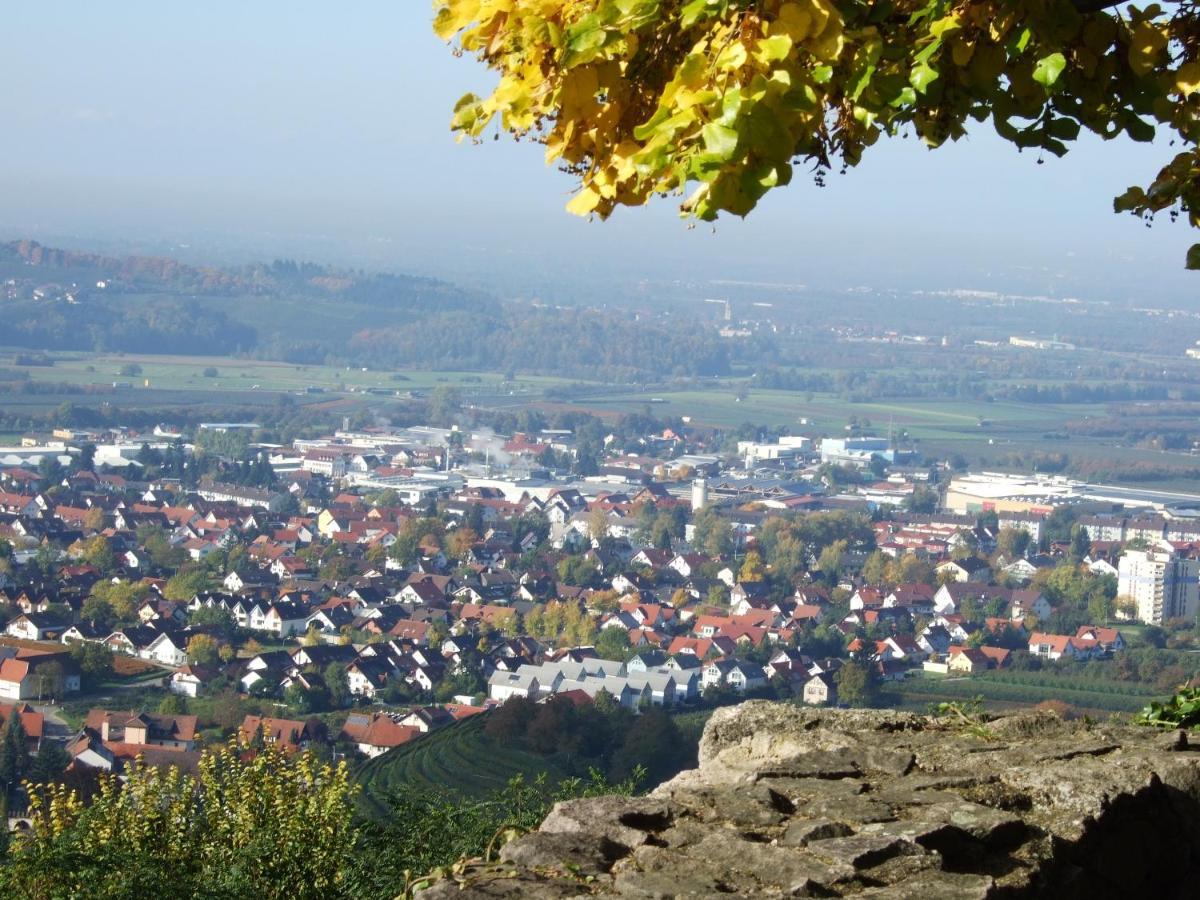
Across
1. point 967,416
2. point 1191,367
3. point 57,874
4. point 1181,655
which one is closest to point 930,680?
point 1181,655

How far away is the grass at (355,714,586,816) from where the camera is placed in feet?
32.8

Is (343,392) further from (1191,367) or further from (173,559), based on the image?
(1191,367)

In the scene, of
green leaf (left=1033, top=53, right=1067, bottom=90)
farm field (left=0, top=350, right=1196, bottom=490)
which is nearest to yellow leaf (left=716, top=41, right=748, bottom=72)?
green leaf (left=1033, top=53, right=1067, bottom=90)

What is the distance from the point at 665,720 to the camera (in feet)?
40.9

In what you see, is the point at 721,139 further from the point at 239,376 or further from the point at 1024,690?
the point at 239,376

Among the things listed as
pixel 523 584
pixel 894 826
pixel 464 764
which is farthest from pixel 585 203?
pixel 523 584

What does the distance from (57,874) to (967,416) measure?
2065 inches

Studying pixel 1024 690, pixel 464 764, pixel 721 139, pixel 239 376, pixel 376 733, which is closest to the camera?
pixel 721 139

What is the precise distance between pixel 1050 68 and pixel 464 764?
9143 millimetres

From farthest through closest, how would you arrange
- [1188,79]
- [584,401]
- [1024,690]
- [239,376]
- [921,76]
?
[239,376], [584,401], [1024,690], [1188,79], [921,76]

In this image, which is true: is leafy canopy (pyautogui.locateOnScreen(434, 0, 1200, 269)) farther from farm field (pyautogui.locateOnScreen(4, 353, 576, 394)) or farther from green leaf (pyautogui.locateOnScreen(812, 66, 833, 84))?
farm field (pyautogui.locateOnScreen(4, 353, 576, 394))

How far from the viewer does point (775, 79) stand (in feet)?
5.96

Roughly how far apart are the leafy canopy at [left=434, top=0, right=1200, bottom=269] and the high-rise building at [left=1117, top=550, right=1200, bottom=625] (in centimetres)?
2468

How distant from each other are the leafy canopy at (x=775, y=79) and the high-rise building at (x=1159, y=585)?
972 inches
